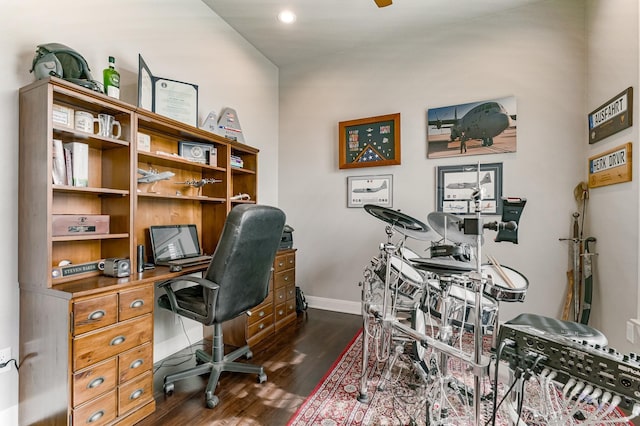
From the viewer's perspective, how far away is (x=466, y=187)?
9.65 ft

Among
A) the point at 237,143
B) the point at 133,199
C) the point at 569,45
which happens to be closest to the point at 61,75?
the point at 133,199

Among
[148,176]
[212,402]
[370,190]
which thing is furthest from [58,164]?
[370,190]

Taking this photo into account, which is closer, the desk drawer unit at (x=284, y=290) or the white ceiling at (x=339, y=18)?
the white ceiling at (x=339, y=18)

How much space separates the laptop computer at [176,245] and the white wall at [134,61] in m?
0.54

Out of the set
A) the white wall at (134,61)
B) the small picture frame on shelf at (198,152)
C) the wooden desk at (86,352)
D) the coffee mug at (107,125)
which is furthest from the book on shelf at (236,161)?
the wooden desk at (86,352)

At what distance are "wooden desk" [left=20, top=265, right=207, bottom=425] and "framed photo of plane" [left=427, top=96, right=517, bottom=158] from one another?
113 inches

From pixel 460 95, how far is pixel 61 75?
10.4ft

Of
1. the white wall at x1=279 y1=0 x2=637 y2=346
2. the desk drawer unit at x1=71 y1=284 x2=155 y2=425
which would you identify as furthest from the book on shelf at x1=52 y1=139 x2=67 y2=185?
the white wall at x1=279 y1=0 x2=637 y2=346

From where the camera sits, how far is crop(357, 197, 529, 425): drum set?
116cm

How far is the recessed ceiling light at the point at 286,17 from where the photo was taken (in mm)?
2844

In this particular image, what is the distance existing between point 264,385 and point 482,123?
2963mm

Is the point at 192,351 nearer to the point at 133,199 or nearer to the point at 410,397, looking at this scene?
the point at 133,199

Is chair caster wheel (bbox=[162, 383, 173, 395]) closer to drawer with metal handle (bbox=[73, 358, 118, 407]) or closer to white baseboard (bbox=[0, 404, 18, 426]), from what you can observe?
drawer with metal handle (bbox=[73, 358, 118, 407])

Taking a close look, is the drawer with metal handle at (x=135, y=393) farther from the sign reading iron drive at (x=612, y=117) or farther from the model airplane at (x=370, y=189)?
the sign reading iron drive at (x=612, y=117)
